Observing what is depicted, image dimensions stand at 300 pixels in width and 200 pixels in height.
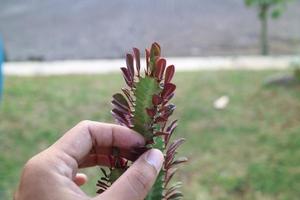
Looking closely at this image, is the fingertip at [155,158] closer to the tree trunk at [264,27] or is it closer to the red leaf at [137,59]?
the red leaf at [137,59]

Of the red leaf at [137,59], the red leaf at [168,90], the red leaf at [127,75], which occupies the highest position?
the red leaf at [137,59]

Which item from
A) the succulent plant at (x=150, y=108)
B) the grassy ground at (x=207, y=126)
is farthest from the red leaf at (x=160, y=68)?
the grassy ground at (x=207, y=126)

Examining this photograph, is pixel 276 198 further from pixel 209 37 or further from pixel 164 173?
pixel 209 37

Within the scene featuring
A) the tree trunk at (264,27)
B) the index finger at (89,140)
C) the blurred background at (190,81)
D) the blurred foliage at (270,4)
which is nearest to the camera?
the index finger at (89,140)

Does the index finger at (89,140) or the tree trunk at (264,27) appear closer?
the index finger at (89,140)

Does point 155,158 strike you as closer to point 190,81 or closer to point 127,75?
point 127,75

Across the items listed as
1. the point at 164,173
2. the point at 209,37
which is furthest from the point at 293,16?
the point at 164,173
